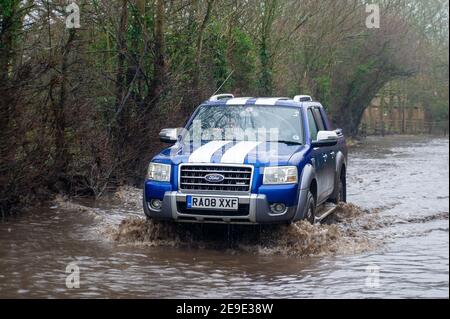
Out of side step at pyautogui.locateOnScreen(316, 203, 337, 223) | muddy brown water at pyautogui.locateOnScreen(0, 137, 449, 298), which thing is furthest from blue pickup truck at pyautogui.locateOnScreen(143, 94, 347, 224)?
muddy brown water at pyautogui.locateOnScreen(0, 137, 449, 298)

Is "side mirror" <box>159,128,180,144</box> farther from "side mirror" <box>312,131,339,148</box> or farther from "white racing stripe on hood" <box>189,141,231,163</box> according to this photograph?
"side mirror" <box>312,131,339,148</box>

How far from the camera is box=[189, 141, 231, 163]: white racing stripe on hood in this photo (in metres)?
10.5

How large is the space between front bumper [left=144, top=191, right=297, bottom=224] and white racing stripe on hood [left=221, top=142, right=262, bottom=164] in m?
0.46

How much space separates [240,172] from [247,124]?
5.56 feet

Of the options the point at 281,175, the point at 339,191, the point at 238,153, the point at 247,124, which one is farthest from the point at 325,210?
the point at 238,153

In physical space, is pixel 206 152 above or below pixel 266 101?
below

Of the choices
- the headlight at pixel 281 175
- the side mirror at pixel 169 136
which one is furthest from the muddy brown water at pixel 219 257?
the side mirror at pixel 169 136

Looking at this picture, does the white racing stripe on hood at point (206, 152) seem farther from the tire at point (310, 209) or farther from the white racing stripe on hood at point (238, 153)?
the tire at point (310, 209)

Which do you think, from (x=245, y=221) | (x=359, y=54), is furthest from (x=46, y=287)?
(x=359, y=54)

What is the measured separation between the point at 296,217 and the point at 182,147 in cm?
188

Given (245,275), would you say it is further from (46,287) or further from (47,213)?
(47,213)

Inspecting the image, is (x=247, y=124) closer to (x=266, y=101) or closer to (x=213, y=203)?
(x=266, y=101)

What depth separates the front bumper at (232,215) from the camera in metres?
10.2

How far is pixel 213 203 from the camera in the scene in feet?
33.8
